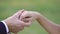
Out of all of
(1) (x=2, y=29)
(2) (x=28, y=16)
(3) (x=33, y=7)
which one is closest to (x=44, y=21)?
(2) (x=28, y=16)

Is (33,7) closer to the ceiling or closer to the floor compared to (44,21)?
closer to the ceiling

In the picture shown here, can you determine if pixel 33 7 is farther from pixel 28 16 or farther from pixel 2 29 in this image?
pixel 2 29

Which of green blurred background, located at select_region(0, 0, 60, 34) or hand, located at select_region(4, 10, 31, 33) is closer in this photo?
hand, located at select_region(4, 10, 31, 33)

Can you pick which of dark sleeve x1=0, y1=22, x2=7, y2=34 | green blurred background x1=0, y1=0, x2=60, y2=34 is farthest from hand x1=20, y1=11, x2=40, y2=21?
green blurred background x1=0, y1=0, x2=60, y2=34

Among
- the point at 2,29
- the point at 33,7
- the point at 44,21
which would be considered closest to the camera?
the point at 2,29

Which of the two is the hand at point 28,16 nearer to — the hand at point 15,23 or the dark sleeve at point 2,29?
the hand at point 15,23

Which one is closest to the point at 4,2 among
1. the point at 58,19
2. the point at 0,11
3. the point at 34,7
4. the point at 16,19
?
the point at 0,11

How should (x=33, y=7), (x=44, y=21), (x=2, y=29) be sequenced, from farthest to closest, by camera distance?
(x=33, y=7) < (x=44, y=21) < (x=2, y=29)

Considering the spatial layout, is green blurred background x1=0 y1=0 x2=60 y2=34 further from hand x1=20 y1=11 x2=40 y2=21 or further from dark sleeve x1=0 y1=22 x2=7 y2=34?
dark sleeve x1=0 y1=22 x2=7 y2=34

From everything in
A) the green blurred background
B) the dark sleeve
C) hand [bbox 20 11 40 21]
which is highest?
the green blurred background

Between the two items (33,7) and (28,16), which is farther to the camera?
(33,7)

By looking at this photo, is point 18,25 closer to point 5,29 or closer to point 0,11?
point 5,29
